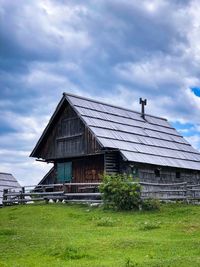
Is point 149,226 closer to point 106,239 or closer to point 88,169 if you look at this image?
point 106,239

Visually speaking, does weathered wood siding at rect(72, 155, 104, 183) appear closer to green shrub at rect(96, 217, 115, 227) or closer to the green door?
the green door

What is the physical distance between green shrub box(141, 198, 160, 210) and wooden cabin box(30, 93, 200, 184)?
487cm

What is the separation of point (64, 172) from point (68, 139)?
2.65m

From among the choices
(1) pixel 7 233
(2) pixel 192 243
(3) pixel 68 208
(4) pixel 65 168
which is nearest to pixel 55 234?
(1) pixel 7 233

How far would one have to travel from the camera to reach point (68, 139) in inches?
1288

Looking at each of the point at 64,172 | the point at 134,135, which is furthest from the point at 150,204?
the point at 64,172

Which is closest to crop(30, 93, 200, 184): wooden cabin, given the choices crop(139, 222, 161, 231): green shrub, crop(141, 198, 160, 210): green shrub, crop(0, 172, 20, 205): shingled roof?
crop(141, 198, 160, 210): green shrub

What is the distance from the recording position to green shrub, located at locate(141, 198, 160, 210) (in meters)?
22.8

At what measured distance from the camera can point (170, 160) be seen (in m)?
33.2

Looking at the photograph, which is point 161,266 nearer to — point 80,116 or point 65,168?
point 80,116

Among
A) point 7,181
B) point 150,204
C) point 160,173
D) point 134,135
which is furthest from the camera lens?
point 7,181

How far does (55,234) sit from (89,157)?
605 inches

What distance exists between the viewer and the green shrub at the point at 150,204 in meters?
22.8

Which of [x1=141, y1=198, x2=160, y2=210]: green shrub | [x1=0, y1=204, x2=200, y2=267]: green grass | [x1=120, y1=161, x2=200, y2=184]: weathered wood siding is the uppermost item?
[x1=120, y1=161, x2=200, y2=184]: weathered wood siding
